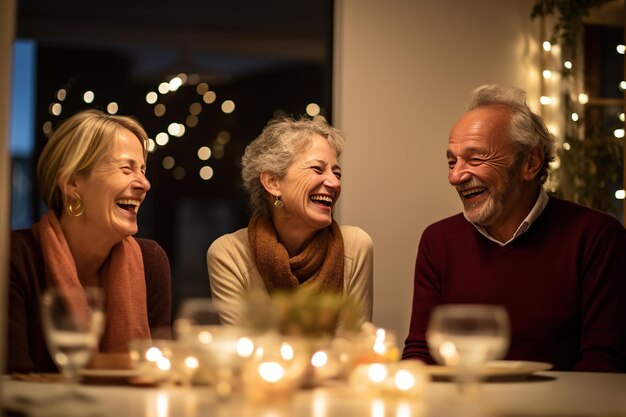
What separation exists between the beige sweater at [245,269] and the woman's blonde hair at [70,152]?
23.9 inches

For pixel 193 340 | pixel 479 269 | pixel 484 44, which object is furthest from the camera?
pixel 484 44

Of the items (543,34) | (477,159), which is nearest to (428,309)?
(477,159)

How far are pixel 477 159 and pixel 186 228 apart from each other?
1.60m

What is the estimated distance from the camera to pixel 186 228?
14.3 feet

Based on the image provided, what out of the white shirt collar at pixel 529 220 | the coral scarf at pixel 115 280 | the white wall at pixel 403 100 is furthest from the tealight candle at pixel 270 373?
the white wall at pixel 403 100

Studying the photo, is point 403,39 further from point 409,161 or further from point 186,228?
point 186,228

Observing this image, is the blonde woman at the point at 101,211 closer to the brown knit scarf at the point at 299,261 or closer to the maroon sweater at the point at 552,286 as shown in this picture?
the brown knit scarf at the point at 299,261

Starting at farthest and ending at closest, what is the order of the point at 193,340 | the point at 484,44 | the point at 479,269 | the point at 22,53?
1. the point at 484,44
2. the point at 22,53
3. the point at 479,269
4. the point at 193,340

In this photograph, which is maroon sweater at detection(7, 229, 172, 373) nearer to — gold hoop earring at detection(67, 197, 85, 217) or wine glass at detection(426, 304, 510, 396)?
gold hoop earring at detection(67, 197, 85, 217)

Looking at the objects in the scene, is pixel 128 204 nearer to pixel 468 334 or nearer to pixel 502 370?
pixel 502 370

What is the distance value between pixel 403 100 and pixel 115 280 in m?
1.99

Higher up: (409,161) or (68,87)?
(68,87)

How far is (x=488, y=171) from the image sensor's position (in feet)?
11.0

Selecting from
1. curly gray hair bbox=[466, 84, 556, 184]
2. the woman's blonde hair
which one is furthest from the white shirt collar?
the woman's blonde hair
